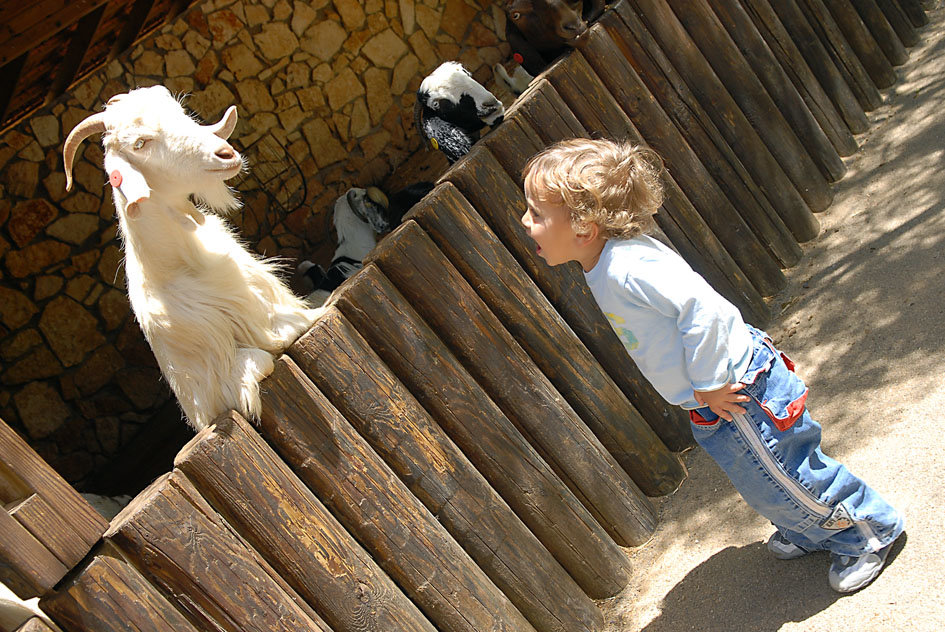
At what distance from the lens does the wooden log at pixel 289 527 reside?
2232mm

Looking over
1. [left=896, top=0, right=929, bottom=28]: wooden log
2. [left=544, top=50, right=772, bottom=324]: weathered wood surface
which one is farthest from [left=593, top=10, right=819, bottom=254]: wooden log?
[left=896, top=0, right=929, bottom=28]: wooden log

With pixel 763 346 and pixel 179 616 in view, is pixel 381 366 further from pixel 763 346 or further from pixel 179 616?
pixel 763 346

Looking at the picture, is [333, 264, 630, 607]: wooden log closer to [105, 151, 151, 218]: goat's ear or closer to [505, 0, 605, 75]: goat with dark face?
[105, 151, 151, 218]: goat's ear

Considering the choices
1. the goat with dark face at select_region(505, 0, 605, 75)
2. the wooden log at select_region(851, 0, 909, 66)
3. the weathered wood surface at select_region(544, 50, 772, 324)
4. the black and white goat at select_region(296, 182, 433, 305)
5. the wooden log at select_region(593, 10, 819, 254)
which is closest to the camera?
the weathered wood surface at select_region(544, 50, 772, 324)

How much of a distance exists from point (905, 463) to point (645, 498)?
0.93m

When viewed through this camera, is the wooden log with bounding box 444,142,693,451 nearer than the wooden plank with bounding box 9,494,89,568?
No

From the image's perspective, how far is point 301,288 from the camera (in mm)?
4645

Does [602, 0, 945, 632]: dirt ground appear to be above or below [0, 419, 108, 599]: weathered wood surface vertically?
below

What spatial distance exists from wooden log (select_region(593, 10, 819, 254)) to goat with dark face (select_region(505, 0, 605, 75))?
7.0 inches

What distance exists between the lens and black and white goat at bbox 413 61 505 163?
3.62 metres

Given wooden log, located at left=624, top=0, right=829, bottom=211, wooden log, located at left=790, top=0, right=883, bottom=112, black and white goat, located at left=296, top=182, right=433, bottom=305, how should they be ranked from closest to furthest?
wooden log, located at left=624, top=0, right=829, bottom=211 < black and white goat, located at left=296, top=182, right=433, bottom=305 < wooden log, located at left=790, top=0, right=883, bottom=112

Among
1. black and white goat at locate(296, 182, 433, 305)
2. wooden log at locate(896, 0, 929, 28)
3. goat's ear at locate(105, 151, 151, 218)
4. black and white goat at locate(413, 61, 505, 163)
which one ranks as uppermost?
goat's ear at locate(105, 151, 151, 218)

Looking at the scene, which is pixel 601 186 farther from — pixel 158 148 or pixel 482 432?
pixel 158 148

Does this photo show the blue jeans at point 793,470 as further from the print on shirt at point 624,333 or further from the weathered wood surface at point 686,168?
the weathered wood surface at point 686,168
